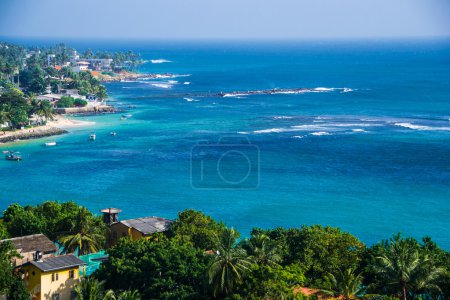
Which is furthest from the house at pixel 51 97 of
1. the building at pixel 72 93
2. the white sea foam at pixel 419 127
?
the white sea foam at pixel 419 127

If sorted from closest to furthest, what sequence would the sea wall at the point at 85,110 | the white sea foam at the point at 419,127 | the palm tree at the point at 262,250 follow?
the palm tree at the point at 262,250 → the white sea foam at the point at 419,127 → the sea wall at the point at 85,110

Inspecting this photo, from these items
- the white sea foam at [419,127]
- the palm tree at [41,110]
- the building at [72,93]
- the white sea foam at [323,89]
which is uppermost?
the white sea foam at [323,89]

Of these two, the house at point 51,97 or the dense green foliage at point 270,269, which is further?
the house at point 51,97

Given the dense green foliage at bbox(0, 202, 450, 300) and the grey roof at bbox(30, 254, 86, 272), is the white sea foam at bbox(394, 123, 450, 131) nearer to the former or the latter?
the dense green foliage at bbox(0, 202, 450, 300)

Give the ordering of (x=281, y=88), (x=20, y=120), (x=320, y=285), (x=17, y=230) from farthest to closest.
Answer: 1. (x=281, y=88)
2. (x=20, y=120)
3. (x=17, y=230)
4. (x=320, y=285)

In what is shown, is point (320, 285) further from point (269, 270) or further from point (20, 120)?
point (20, 120)

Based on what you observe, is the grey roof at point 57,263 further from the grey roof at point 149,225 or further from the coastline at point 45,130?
the coastline at point 45,130

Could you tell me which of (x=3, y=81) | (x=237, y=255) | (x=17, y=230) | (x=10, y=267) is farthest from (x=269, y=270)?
(x=3, y=81)
